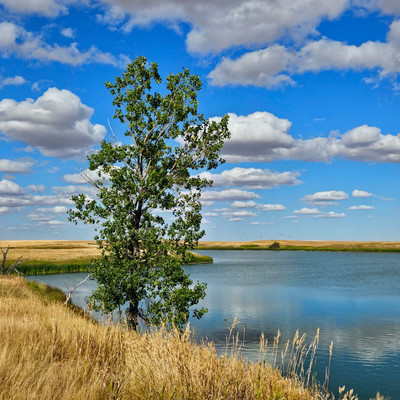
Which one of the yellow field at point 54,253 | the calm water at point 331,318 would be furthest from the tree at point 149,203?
the yellow field at point 54,253

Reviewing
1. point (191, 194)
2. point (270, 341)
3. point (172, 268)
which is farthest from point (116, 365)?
point (270, 341)

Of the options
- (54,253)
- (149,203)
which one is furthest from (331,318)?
(54,253)

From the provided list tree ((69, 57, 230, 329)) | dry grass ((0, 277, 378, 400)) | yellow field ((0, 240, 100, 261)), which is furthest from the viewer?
yellow field ((0, 240, 100, 261))

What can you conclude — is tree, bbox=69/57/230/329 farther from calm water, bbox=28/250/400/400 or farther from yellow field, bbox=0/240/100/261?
yellow field, bbox=0/240/100/261

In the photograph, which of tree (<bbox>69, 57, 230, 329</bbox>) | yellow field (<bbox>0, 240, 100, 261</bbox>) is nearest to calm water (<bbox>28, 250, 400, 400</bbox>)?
tree (<bbox>69, 57, 230, 329</bbox>)

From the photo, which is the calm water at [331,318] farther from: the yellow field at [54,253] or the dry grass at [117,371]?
the yellow field at [54,253]

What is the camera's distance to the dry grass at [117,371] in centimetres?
627

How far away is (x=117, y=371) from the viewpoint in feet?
26.6

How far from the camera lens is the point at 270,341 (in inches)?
1062

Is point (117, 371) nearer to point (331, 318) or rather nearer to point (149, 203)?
point (149, 203)

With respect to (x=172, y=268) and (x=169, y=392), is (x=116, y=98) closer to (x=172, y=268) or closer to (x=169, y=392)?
(x=172, y=268)

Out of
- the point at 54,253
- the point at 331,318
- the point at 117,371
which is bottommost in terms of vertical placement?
the point at 331,318

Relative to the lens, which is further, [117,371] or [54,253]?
[54,253]

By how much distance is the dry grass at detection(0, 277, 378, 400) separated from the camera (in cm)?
627
